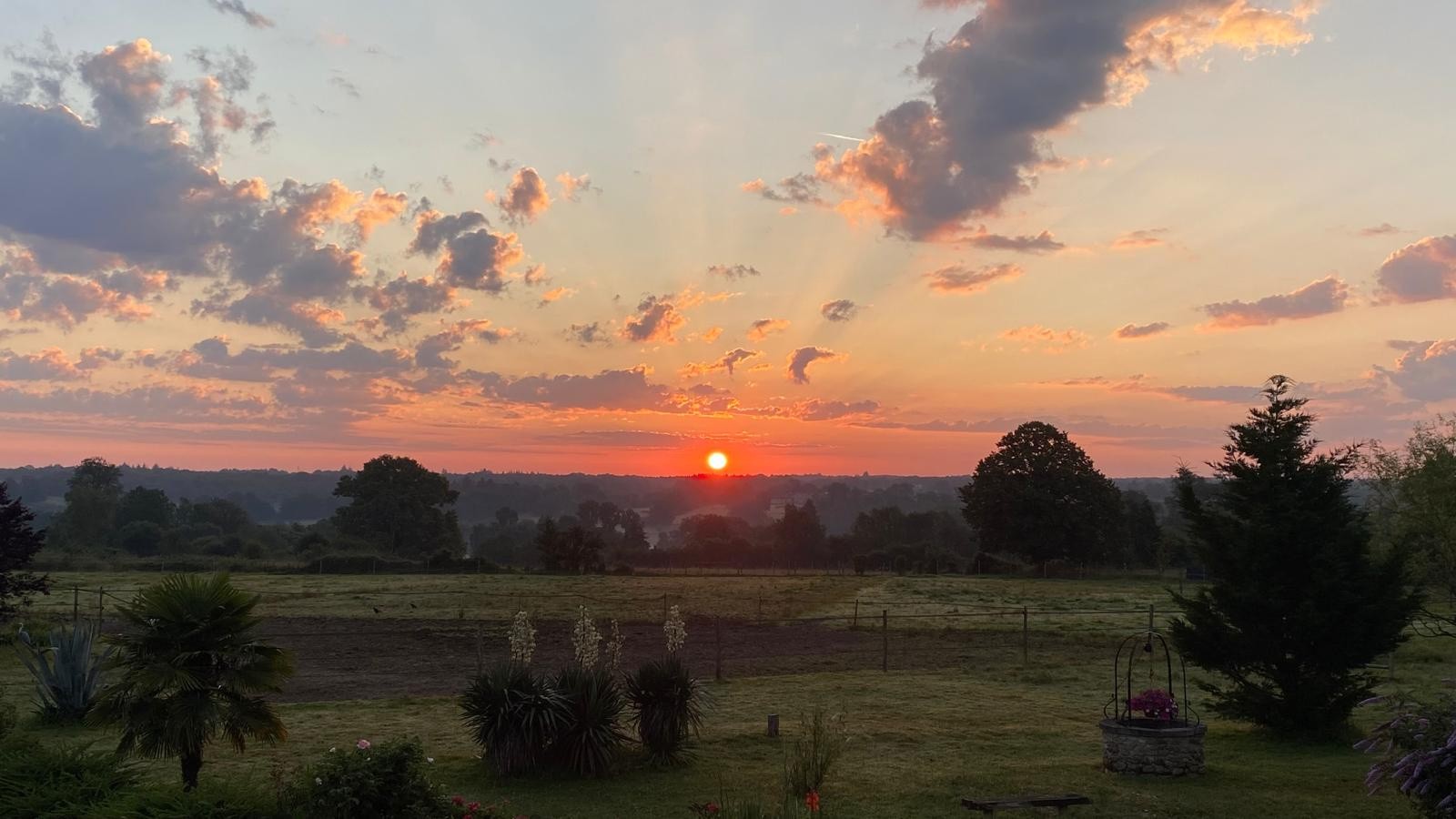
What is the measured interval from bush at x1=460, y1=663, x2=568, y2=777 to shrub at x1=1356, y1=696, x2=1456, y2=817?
355 inches

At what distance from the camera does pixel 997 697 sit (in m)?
18.8

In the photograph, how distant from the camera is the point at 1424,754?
787 centimetres

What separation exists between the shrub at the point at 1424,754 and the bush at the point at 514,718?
29.6ft

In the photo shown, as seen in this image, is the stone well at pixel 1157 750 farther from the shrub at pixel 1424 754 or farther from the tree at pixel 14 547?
the tree at pixel 14 547

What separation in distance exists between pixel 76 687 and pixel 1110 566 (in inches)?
2566

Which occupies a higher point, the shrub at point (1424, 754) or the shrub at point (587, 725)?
the shrub at point (1424, 754)

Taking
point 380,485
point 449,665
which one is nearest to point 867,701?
point 449,665

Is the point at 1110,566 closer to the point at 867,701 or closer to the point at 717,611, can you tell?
the point at 717,611

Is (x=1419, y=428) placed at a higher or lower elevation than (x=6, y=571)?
higher

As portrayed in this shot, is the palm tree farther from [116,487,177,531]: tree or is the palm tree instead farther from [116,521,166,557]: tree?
[116,487,177,531]: tree

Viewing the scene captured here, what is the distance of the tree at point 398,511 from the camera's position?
81.2m

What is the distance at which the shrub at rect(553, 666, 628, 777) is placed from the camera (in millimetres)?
11570

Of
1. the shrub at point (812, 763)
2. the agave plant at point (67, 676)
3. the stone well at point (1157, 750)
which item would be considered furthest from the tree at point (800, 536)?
the shrub at point (812, 763)

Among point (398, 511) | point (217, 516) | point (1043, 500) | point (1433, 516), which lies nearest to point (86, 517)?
point (217, 516)
